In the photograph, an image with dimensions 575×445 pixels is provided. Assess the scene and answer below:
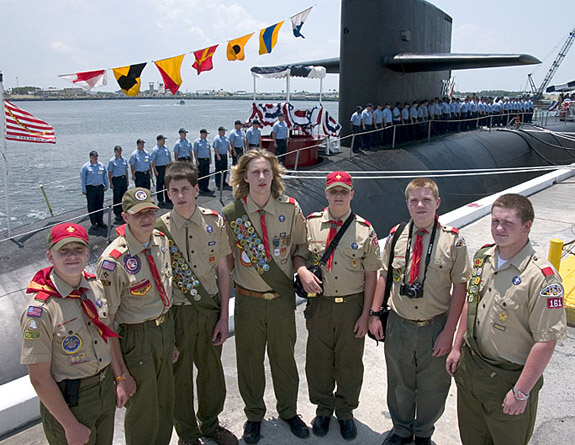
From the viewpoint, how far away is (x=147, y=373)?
3178 millimetres

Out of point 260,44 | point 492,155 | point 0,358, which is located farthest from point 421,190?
point 492,155

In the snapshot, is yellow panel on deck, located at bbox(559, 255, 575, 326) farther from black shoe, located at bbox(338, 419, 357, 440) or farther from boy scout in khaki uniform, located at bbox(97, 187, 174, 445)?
boy scout in khaki uniform, located at bbox(97, 187, 174, 445)

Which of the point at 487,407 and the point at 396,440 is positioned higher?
the point at 487,407

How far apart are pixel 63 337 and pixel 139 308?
2.01 ft

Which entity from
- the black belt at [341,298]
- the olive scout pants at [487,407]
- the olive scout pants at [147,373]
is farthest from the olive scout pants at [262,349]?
the olive scout pants at [487,407]

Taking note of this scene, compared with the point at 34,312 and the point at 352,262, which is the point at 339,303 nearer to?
the point at 352,262

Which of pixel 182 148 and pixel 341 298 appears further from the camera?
pixel 182 148

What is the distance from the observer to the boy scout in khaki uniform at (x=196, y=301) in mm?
3527

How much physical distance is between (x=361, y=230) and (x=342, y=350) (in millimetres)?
919

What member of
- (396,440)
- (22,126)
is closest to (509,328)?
(396,440)

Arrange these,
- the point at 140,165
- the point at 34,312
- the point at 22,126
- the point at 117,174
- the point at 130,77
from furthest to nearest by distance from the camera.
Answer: the point at 140,165, the point at 117,174, the point at 130,77, the point at 22,126, the point at 34,312

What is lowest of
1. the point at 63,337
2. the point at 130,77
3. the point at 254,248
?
the point at 63,337

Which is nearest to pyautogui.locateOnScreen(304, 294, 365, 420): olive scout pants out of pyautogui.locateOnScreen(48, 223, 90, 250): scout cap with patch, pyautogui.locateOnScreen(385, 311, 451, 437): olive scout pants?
pyautogui.locateOnScreen(385, 311, 451, 437): olive scout pants

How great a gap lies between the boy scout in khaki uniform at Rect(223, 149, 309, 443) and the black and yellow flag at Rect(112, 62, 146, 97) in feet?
23.3
